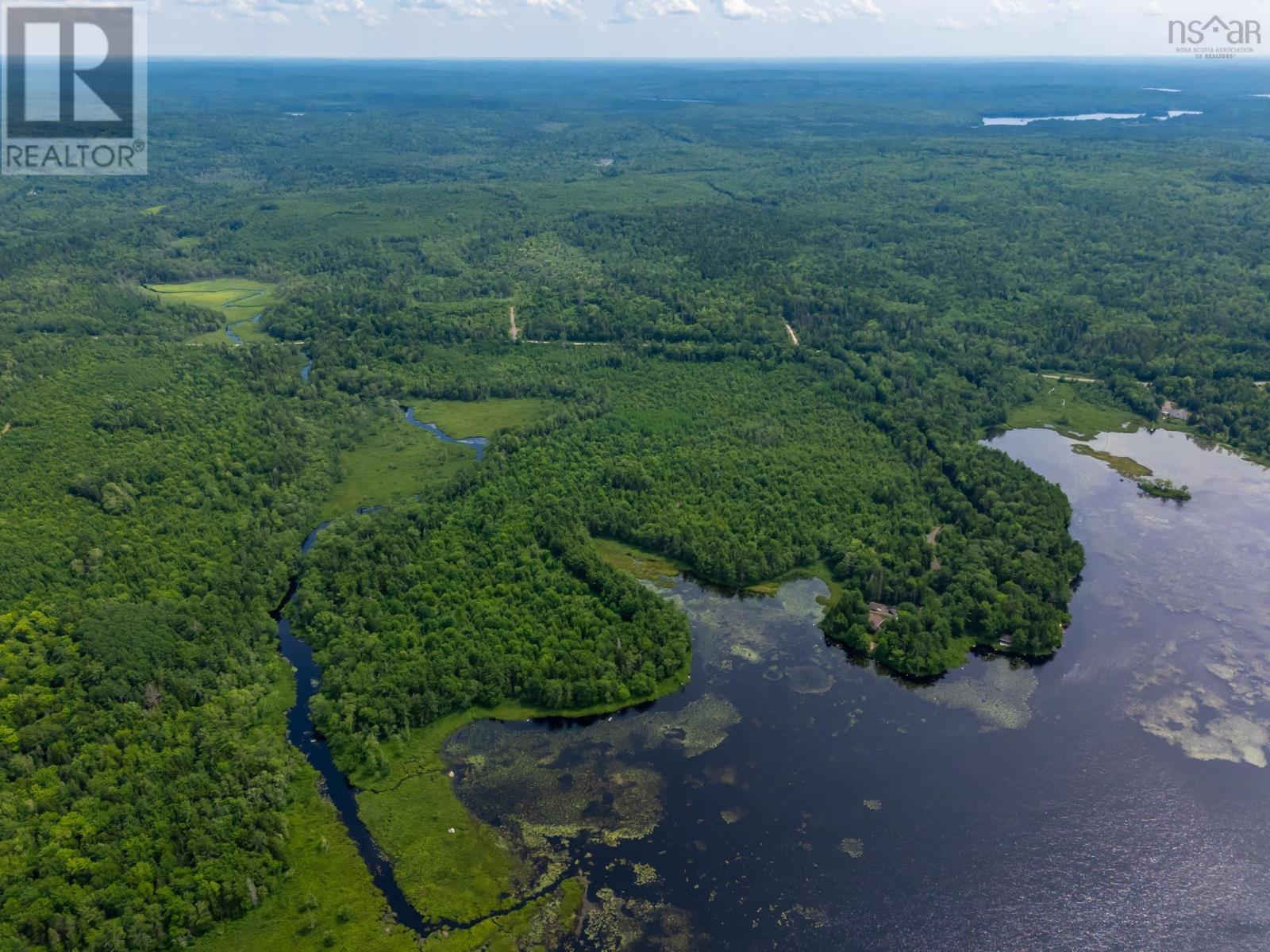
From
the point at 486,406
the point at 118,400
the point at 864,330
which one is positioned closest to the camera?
the point at 118,400

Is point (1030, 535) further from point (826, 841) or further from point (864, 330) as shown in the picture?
point (864, 330)

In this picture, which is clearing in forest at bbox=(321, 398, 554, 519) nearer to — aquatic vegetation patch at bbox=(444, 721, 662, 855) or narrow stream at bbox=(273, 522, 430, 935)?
narrow stream at bbox=(273, 522, 430, 935)

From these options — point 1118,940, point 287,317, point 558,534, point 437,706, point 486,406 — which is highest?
point 287,317

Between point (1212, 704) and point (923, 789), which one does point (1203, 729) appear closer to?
point (1212, 704)

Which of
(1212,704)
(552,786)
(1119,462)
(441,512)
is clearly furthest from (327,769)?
(1119,462)

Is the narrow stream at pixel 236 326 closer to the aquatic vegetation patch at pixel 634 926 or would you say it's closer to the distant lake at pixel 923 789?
the distant lake at pixel 923 789

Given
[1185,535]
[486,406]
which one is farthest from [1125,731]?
[486,406]

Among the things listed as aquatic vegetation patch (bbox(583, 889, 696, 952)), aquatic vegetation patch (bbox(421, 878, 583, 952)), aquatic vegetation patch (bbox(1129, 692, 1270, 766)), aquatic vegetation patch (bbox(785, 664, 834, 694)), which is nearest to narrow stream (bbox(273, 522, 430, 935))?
aquatic vegetation patch (bbox(421, 878, 583, 952))
